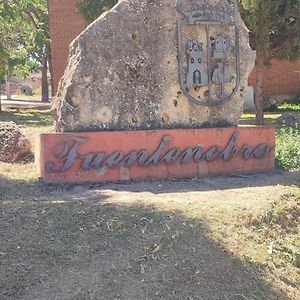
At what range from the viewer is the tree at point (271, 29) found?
12141 millimetres

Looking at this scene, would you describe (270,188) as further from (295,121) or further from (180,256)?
(295,121)

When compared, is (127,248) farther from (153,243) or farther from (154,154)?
(154,154)

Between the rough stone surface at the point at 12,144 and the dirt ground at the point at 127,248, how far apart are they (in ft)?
7.45

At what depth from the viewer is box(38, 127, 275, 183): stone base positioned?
6754 millimetres

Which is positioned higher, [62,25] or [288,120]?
[62,25]

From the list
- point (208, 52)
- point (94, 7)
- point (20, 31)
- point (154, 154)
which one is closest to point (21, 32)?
point (20, 31)

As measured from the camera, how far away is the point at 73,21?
22453 mm

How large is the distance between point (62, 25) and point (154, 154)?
54.8ft

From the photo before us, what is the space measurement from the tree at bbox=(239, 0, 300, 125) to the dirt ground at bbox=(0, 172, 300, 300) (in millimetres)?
7078

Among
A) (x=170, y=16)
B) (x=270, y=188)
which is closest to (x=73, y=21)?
(x=170, y=16)

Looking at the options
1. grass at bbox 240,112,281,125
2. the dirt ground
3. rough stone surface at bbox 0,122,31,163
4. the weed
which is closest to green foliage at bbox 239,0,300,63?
grass at bbox 240,112,281,125

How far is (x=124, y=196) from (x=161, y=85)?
2058 mm

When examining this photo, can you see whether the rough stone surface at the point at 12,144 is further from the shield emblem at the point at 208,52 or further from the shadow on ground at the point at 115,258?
the shadow on ground at the point at 115,258

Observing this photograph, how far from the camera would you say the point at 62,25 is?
22531mm
